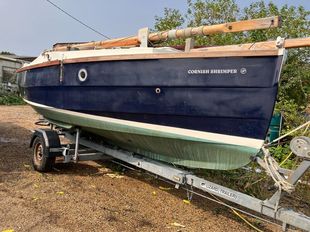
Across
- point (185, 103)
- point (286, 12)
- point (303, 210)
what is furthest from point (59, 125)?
point (286, 12)

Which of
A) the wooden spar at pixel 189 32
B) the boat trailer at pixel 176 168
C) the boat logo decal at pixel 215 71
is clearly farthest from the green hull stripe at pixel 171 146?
the wooden spar at pixel 189 32

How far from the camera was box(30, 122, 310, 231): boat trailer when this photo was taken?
320 centimetres

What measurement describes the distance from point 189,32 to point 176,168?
1652 millimetres

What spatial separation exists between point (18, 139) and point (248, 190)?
5211mm

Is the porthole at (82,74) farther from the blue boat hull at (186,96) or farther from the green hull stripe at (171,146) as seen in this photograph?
the green hull stripe at (171,146)

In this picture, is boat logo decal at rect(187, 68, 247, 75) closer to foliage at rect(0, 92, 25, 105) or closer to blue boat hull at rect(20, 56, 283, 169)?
blue boat hull at rect(20, 56, 283, 169)

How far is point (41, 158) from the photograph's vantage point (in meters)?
5.70

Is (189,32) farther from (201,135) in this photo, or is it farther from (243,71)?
(201,135)

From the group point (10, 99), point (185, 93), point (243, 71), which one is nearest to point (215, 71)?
point (243, 71)

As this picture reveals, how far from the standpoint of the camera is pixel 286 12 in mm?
10180

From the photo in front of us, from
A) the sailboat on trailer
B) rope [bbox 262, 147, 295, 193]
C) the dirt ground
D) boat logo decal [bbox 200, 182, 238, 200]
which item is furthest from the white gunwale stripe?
the dirt ground

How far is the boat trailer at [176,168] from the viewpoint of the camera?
3195mm

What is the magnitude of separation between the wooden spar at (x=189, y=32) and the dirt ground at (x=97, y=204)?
199cm

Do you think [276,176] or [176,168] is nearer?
[276,176]
